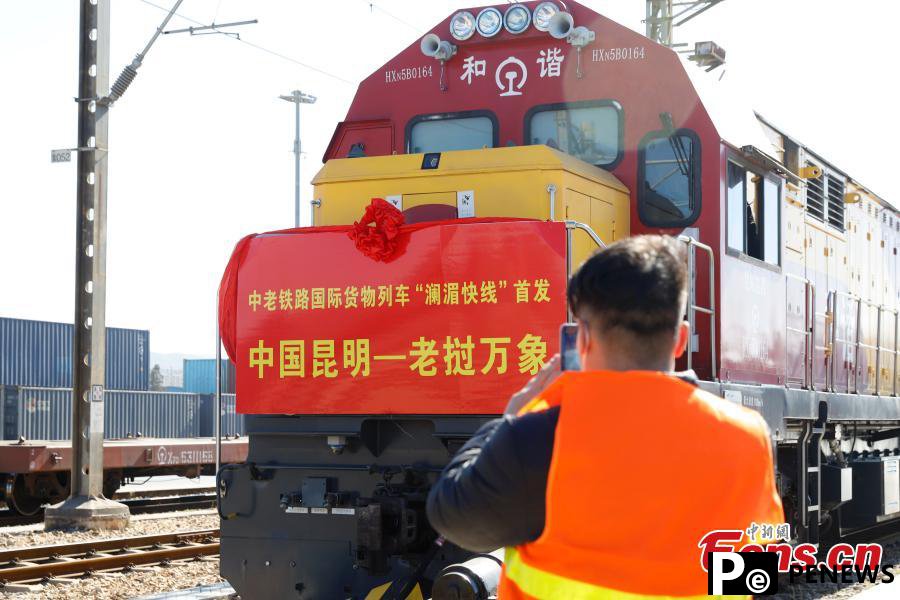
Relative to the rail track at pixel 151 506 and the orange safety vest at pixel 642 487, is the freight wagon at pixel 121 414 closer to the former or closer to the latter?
the rail track at pixel 151 506

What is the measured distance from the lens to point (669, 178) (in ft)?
25.2

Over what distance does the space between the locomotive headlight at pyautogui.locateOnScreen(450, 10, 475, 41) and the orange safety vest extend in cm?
630

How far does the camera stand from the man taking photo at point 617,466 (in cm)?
218

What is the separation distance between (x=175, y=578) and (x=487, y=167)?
4.91m

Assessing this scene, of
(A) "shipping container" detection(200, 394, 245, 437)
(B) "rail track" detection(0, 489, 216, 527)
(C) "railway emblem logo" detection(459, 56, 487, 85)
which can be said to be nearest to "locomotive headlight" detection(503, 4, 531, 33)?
(C) "railway emblem logo" detection(459, 56, 487, 85)

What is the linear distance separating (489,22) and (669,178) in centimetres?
170

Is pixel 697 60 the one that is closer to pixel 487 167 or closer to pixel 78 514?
pixel 487 167

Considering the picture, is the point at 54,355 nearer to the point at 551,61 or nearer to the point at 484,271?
the point at 551,61

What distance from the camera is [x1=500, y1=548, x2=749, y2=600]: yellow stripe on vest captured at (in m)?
2.19

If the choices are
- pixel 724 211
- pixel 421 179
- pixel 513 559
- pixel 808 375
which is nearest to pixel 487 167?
pixel 421 179

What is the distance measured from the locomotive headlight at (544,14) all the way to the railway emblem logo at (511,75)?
12.4 inches

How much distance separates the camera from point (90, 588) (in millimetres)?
9273

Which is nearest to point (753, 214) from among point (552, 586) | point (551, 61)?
point (551, 61)

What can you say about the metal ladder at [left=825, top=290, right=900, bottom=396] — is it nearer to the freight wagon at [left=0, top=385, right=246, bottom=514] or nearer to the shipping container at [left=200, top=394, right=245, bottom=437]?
the freight wagon at [left=0, top=385, right=246, bottom=514]
